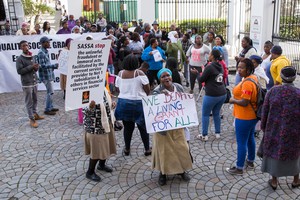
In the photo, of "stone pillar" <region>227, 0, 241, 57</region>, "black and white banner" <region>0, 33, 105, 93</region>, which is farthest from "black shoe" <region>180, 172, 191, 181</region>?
"stone pillar" <region>227, 0, 241, 57</region>

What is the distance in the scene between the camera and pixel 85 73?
4.64m

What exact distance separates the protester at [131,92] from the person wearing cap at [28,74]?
2.66 m

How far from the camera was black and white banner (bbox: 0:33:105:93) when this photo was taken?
33.7 feet

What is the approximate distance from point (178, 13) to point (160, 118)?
49.9 feet

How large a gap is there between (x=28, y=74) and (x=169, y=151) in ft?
13.6

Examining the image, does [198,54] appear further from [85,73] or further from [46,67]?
[85,73]

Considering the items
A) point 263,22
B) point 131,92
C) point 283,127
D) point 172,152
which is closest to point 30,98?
point 131,92

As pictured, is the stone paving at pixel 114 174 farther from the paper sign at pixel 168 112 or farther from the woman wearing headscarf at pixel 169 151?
the paper sign at pixel 168 112

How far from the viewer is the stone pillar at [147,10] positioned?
17188 mm

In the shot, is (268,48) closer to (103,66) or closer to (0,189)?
(103,66)

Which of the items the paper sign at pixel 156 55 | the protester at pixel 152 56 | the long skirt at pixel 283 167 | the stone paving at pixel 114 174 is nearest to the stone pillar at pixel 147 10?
the protester at pixel 152 56

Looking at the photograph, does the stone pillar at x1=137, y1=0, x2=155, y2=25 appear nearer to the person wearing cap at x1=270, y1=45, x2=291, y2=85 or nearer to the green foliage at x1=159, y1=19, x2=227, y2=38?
the green foliage at x1=159, y1=19, x2=227, y2=38

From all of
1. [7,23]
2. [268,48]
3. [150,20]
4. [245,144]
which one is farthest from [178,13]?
[245,144]

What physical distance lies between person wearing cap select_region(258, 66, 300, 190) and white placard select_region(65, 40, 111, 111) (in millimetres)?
2200
